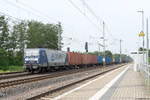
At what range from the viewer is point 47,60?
4028 centimetres

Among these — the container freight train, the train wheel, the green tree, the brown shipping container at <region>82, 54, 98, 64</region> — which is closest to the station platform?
the container freight train

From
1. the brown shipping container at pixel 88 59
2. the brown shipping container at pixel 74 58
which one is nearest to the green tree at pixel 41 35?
the brown shipping container at pixel 88 59

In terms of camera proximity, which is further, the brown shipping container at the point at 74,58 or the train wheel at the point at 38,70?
the brown shipping container at the point at 74,58

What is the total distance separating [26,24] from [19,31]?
556 centimetres

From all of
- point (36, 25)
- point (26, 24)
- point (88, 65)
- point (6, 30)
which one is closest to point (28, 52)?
point (6, 30)

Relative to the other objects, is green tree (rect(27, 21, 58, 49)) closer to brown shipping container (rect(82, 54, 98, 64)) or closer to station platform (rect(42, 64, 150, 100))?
brown shipping container (rect(82, 54, 98, 64))

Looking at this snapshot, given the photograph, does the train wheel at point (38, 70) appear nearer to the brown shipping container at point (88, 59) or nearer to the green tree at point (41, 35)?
the brown shipping container at point (88, 59)

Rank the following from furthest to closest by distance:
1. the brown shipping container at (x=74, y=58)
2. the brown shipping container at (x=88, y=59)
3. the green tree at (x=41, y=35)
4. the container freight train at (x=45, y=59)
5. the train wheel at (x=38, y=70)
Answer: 1. the green tree at (x=41, y=35)
2. the brown shipping container at (x=88, y=59)
3. the brown shipping container at (x=74, y=58)
4. the train wheel at (x=38, y=70)
5. the container freight train at (x=45, y=59)

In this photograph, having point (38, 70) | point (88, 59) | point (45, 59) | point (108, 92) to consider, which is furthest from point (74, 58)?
point (108, 92)

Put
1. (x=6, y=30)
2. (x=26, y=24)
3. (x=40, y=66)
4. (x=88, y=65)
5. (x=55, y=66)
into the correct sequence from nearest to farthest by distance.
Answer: (x=40, y=66) < (x=55, y=66) < (x=6, y=30) < (x=88, y=65) < (x=26, y=24)

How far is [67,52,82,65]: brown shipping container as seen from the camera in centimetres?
5378

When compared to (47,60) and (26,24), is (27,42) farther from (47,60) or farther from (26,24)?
(47,60)

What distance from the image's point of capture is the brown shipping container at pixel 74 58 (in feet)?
176

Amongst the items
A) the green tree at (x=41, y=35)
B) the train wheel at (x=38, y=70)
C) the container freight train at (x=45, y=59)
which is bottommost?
the train wheel at (x=38, y=70)
